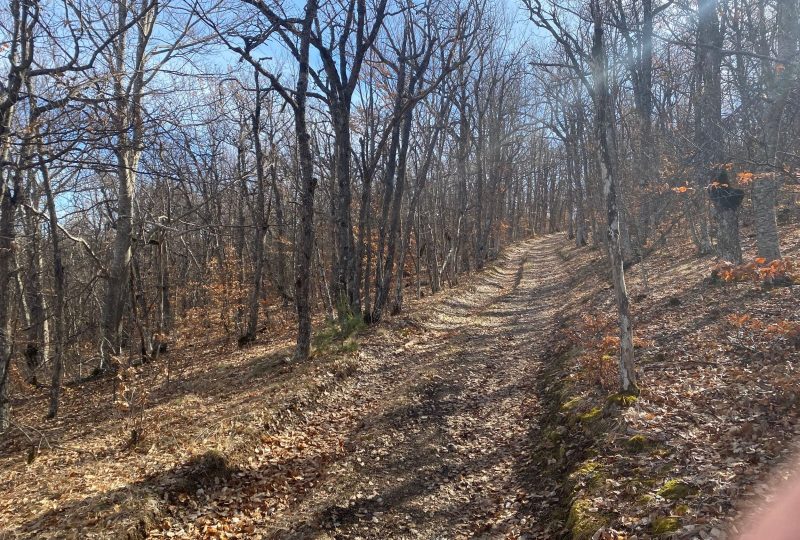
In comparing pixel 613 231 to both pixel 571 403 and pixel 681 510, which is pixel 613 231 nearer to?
pixel 571 403

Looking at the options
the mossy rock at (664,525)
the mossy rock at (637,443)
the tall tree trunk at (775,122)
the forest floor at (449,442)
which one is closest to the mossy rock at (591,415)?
the forest floor at (449,442)

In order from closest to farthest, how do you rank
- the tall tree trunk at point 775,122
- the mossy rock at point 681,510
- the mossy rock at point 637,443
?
1. the mossy rock at point 681,510
2. the mossy rock at point 637,443
3. the tall tree trunk at point 775,122

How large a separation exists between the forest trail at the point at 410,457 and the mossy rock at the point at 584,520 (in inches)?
14.5

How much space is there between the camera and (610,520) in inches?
156

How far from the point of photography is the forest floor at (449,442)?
14.5 ft

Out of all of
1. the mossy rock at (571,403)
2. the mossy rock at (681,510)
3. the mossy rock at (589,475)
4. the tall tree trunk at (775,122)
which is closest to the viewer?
the mossy rock at (681,510)

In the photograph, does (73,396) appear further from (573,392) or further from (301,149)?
(573,392)

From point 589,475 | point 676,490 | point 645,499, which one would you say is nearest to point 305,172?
point 589,475

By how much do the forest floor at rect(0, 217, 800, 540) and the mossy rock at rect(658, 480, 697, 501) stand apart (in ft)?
0.07

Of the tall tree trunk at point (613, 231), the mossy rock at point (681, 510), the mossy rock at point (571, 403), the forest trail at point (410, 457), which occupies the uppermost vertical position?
the tall tree trunk at point (613, 231)

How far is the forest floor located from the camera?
4430 mm

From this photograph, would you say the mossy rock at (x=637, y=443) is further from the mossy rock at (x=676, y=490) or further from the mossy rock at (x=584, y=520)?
the mossy rock at (x=584, y=520)

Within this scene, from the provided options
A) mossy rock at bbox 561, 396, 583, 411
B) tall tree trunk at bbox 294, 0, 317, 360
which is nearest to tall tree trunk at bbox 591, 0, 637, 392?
mossy rock at bbox 561, 396, 583, 411

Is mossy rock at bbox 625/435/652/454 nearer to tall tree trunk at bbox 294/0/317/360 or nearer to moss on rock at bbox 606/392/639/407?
moss on rock at bbox 606/392/639/407
